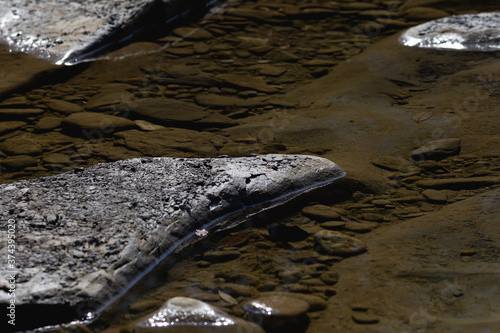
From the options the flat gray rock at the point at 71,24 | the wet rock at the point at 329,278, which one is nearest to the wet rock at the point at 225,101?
the flat gray rock at the point at 71,24

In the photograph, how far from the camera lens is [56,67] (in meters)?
4.01

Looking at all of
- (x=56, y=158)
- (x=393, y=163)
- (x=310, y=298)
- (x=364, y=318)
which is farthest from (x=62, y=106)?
(x=364, y=318)

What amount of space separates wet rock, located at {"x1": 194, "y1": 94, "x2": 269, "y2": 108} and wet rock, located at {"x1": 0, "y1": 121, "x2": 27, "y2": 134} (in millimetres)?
965

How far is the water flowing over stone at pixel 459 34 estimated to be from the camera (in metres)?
4.06

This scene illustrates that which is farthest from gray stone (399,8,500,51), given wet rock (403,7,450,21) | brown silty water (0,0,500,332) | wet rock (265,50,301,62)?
wet rock (265,50,301,62)

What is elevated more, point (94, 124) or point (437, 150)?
point (94, 124)

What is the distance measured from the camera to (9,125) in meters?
3.24

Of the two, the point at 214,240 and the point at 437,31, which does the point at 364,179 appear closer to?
the point at 214,240

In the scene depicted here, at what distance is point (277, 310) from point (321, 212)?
2.22 feet

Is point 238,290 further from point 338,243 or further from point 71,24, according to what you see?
point 71,24

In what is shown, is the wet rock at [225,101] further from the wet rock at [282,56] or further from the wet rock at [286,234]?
the wet rock at [286,234]

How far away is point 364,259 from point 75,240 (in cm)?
99

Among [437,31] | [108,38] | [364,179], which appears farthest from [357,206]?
[108,38]

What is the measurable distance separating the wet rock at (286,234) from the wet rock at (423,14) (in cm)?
313
